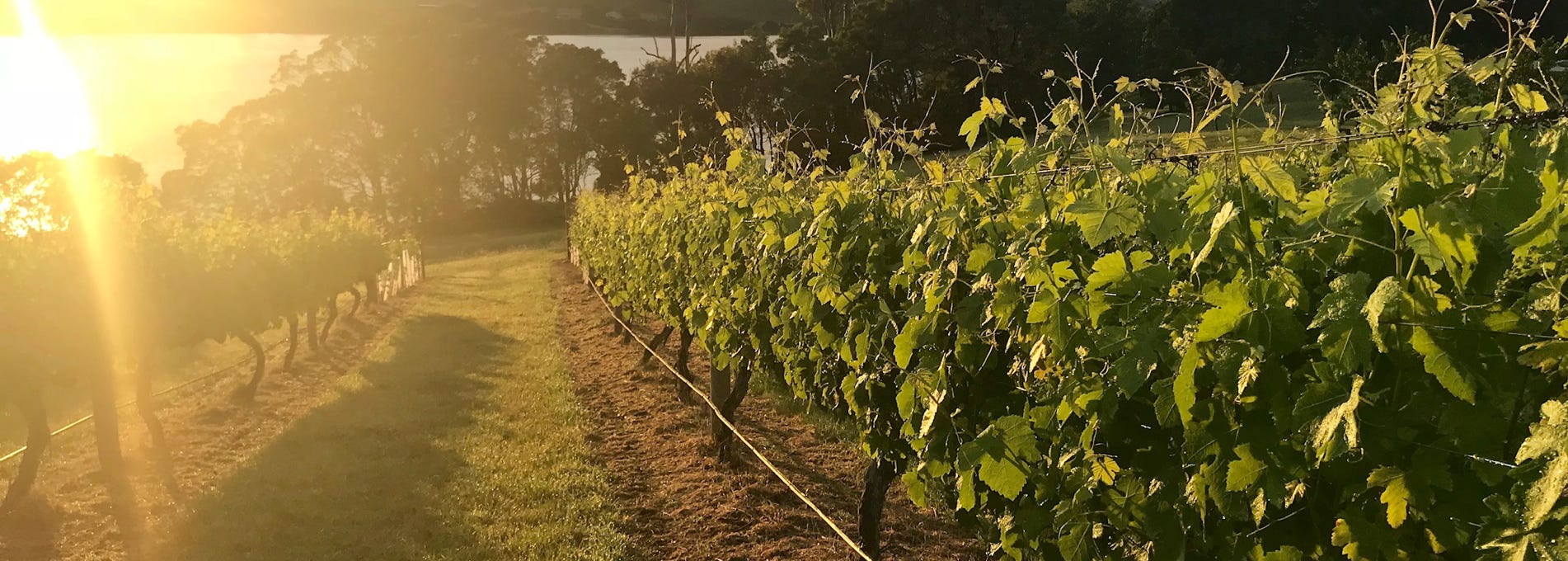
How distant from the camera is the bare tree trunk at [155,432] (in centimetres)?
933

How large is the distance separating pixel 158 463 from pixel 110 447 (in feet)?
2.51

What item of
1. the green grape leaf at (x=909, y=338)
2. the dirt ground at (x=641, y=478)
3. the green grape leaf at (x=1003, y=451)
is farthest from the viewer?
the dirt ground at (x=641, y=478)

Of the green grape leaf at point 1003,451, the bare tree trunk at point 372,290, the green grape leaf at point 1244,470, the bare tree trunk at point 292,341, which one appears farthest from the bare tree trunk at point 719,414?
the bare tree trunk at point 372,290

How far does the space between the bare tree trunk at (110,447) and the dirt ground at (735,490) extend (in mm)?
4014

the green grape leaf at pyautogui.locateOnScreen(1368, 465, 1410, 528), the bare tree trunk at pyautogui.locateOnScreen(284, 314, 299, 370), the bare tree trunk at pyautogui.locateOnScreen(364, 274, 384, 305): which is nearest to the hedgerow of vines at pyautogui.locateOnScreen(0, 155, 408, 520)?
→ the bare tree trunk at pyautogui.locateOnScreen(284, 314, 299, 370)

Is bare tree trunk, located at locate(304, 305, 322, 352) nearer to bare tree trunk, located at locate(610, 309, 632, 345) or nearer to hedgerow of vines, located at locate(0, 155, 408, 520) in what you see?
hedgerow of vines, located at locate(0, 155, 408, 520)

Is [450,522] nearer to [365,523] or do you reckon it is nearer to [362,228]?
[365,523]

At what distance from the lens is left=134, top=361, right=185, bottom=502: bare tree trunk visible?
9327 millimetres

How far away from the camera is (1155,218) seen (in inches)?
101

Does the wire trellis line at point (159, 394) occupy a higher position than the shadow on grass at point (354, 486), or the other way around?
the shadow on grass at point (354, 486)

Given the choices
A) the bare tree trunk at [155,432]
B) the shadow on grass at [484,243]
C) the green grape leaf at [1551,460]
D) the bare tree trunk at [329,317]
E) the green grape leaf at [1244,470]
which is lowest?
the shadow on grass at [484,243]

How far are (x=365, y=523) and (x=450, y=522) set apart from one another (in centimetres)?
81

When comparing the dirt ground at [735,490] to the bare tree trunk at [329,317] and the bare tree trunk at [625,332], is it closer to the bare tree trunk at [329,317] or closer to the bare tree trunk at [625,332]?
the bare tree trunk at [625,332]

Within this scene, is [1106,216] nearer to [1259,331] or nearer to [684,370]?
[1259,331]
